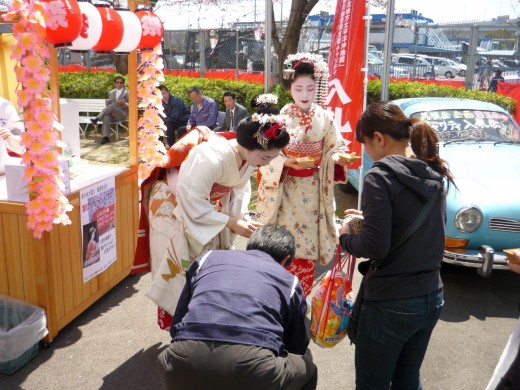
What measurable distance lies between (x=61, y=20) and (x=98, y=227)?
61.0 inches

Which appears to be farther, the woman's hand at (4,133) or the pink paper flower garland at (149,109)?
the pink paper flower garland at (149,109)

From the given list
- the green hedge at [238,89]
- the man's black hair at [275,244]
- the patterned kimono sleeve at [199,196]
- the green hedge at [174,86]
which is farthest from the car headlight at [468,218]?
the green hedge at [174,86]

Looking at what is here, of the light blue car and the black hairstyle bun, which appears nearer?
the black hairstyle bun

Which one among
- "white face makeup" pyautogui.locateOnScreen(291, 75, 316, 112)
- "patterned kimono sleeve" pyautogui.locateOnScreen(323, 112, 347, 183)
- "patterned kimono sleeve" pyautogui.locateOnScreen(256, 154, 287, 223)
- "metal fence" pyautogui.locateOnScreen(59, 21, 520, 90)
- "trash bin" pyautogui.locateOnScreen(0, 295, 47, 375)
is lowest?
"trash bin" pyautogui.locateOnScreen(0, 295, 47, 375)

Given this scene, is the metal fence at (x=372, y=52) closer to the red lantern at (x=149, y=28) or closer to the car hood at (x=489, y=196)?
the car hood at (x=489, y=196)

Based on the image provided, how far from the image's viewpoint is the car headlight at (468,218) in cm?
429

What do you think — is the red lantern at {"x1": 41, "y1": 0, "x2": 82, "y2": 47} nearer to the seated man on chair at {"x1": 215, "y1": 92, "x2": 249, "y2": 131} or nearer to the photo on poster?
the photo on poster

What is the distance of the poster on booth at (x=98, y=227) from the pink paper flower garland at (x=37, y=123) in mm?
450

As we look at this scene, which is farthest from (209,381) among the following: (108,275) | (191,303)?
(108,275)

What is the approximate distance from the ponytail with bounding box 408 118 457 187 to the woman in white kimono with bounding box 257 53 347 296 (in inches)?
62.5

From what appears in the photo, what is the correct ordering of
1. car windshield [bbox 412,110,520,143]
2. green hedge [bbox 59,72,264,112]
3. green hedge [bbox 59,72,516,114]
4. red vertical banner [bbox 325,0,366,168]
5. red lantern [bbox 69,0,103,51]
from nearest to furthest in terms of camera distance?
red lantern [bbox 69,0,103,51]
red vertical banner [bbox 325,0,366,168]
car windshield [bbox 412,110,520,143]
green hedge [bbox 59,72,516,114]
green hedge [bbox 59,72,264,112]

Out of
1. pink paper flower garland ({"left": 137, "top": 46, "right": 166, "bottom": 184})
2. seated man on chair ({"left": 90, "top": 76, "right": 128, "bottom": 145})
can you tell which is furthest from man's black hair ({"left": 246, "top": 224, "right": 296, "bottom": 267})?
seated man on chair ({"left": 90, "top": 76, "right": 128, "bottom": 145})

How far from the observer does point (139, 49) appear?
14.1 feet

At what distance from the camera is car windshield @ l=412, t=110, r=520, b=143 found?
559 centimetres
